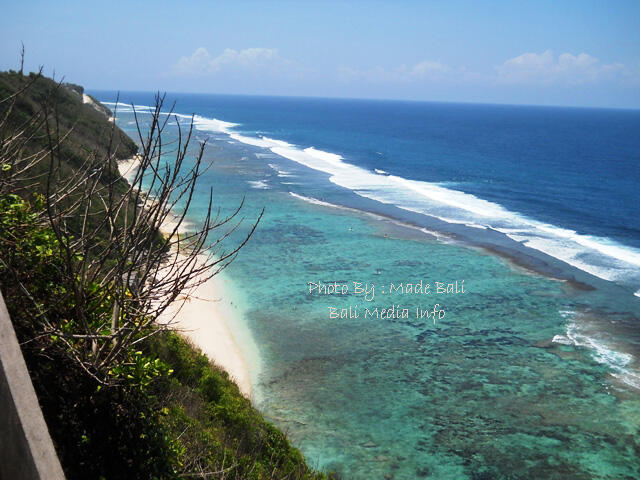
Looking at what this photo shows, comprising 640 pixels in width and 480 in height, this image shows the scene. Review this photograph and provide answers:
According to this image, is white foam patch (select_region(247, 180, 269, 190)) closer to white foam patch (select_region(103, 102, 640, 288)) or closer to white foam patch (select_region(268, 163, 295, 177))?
white foam patch (select_region(268, 163, 295, 177))

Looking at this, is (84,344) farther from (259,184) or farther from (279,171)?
(279,171)

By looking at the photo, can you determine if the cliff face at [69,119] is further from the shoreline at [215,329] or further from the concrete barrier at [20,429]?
the concrete barrier at [20,429]

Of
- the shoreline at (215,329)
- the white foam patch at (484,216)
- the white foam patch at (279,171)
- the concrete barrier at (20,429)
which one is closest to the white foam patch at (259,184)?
the white foam patch at (279,171)

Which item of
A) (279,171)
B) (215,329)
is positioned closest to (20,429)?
(215,329)

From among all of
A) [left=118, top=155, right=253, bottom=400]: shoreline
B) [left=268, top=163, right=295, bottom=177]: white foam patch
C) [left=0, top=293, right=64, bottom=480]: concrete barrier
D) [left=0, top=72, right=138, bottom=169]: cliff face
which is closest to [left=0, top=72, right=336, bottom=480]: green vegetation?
[left=0, top=293, right=64, bottom=480]: concrete barrier

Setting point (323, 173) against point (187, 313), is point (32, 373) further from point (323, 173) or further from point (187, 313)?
point (323, 173)
